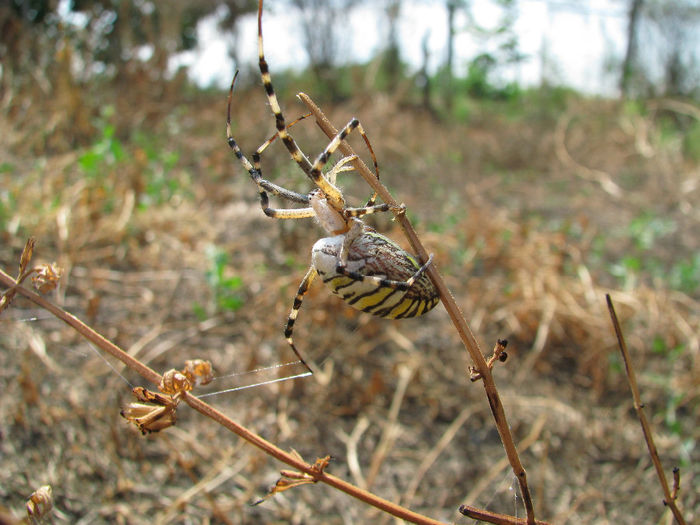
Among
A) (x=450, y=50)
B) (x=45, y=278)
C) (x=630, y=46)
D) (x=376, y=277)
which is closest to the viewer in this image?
(x=45, y=278)

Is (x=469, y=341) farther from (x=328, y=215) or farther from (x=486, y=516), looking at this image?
(x=328, y=215)

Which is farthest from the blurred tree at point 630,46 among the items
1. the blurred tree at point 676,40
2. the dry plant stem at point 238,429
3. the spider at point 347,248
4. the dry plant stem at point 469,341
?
the dry plant stem at point 238,429

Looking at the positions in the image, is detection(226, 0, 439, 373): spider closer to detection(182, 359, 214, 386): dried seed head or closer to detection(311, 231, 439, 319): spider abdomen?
detection(311, 231, 439, 319): spider abdomen

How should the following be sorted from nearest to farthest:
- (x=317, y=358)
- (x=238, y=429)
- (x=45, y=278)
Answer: (x=238, y=429) < (x=45, y=278) < (x=317, y=358)

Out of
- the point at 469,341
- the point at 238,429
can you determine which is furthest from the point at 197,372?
the point at 469,341

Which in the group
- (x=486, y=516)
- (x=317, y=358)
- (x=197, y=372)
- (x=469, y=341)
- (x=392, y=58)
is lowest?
(x=317, y=358)

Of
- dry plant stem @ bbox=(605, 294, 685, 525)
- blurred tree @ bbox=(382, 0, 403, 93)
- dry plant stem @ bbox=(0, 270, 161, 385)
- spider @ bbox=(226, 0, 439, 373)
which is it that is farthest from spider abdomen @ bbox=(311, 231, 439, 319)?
blurred tree @ bbox=(382, 0, 403, 93)

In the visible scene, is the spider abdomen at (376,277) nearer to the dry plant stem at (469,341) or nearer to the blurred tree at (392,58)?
the dry plant stem at (469,341)
